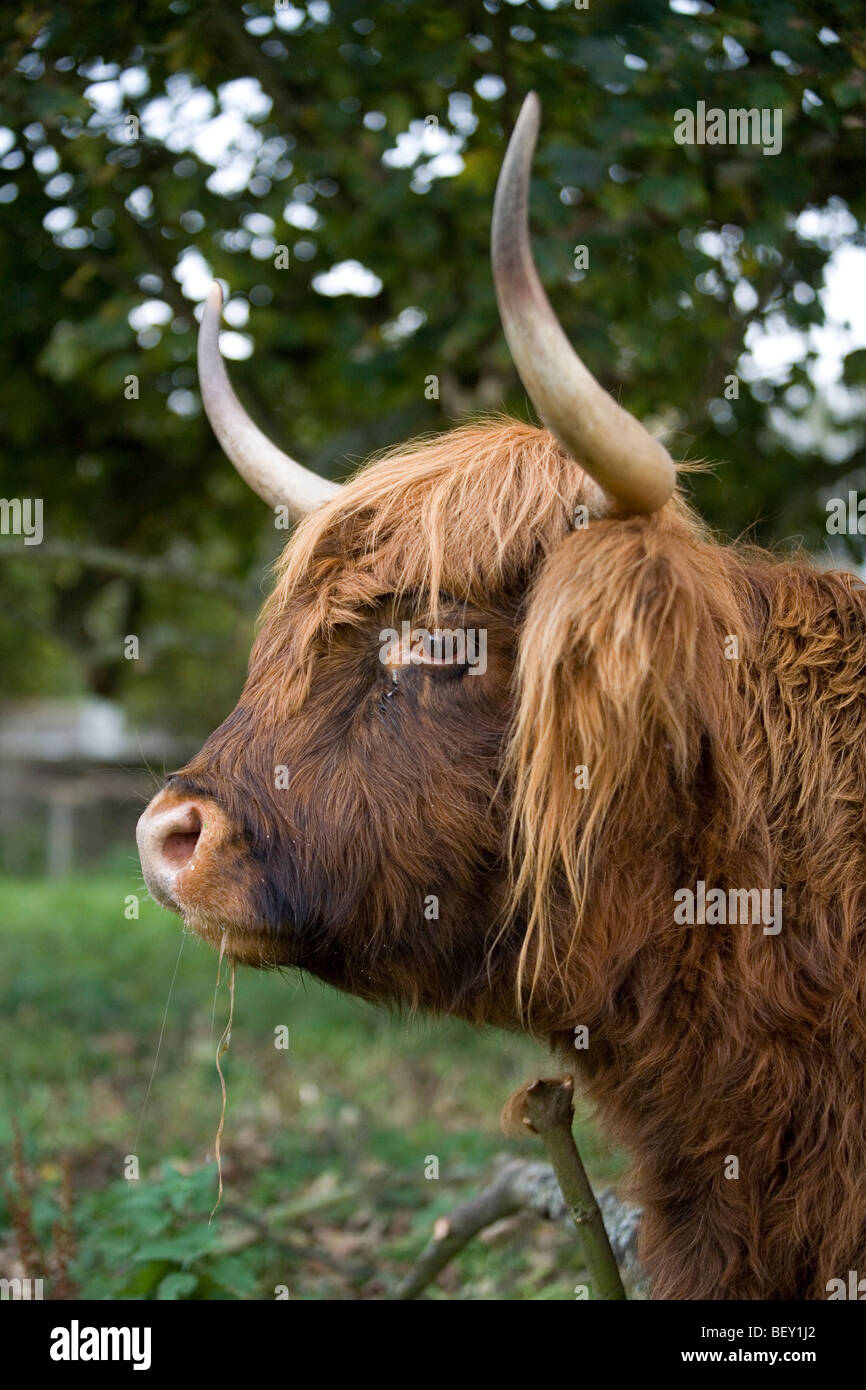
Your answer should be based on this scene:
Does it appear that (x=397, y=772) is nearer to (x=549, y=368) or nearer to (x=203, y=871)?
(x=203, y=871)

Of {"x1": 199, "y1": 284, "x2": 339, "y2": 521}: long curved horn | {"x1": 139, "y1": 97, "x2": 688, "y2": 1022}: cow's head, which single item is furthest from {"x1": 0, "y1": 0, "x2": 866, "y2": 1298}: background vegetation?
{"x1": 199, "y1": 284, "x2": 339, "y2": 521}: long curved horn

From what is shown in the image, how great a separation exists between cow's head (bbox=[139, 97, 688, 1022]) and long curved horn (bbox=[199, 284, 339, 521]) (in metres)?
0.55

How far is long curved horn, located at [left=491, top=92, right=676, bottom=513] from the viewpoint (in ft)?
6.20

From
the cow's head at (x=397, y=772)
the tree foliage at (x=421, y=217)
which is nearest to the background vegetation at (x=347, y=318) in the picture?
the tree foliage at (x=421, y=217)

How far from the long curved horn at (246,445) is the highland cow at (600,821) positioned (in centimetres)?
46

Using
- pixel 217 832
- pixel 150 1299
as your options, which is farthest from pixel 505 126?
pixel 150 1299

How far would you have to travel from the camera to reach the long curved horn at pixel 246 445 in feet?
10.2

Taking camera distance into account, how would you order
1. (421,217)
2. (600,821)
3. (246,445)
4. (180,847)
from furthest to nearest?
(421,217) → (246,445) → (180,847) → (600,821)

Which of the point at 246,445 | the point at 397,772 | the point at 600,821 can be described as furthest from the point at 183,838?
the point at 246,445

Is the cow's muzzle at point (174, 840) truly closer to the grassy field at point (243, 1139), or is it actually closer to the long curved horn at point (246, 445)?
the grassy field at point (243, 1139)

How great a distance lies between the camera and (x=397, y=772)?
Answer: 8.05ft

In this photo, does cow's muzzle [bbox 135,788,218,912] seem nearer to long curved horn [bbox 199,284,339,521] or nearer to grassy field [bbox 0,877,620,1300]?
grassy field [bbox 0,877,620,1300]

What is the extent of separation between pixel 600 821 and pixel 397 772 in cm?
41

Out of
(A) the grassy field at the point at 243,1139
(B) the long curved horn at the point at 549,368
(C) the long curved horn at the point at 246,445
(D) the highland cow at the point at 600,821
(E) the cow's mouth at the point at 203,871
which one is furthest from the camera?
(A) the grassy field at the point at 243,1139
